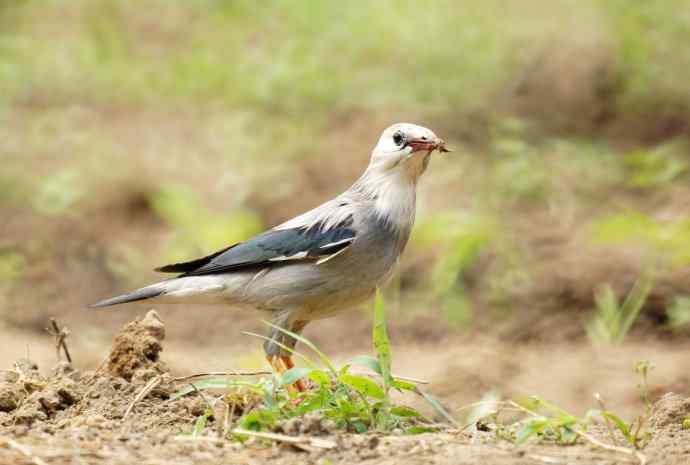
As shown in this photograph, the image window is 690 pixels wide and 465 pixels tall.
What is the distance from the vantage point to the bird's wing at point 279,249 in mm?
5848

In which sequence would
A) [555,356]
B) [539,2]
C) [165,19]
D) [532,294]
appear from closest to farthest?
1. [555,356]
2. [532,294]
3. [539,2]
4. [165,19]

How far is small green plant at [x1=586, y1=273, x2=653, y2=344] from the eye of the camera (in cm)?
798

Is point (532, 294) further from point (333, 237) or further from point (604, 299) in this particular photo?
point (333, 237)

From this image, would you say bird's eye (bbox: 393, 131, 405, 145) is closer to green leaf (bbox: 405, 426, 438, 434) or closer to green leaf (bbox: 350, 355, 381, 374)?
green leaf (bbox: 350, 355, 381, 374)

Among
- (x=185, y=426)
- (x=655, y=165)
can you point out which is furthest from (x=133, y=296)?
(x=655, y=165)

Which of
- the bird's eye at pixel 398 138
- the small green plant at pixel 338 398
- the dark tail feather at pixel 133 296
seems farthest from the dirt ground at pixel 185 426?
the bird's eye at pixel 398 138

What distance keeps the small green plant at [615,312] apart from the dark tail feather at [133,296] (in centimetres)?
339

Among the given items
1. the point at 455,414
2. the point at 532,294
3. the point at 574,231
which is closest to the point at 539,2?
the point at 574,231

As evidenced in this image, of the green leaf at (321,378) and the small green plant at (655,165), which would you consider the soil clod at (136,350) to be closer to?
the green leaf at (321,378)

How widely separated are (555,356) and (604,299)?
61cm

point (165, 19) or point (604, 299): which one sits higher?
point (165, 19)

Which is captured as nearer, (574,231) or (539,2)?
(574,231)

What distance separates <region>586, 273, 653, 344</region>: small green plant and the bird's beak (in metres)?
2.72

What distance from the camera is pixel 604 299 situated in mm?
8195
